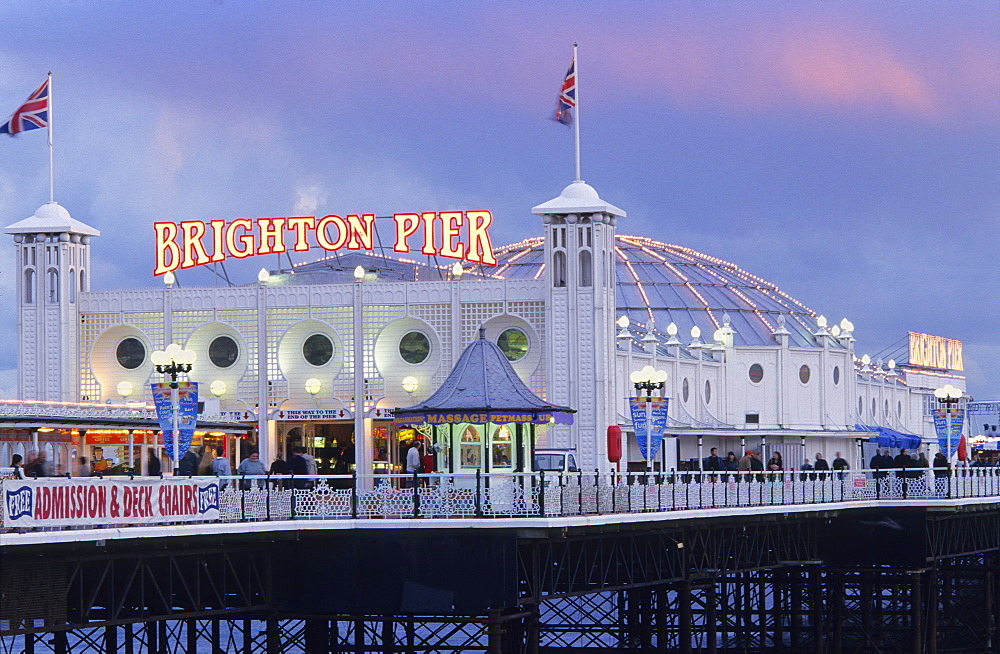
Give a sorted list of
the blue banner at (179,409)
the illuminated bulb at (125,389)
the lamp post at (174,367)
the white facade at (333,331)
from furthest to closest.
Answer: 1. the illuminated bulb at (125,389)
2. the white facade at (333,331)
3. the blue banner at (179,409)
4. the lamp post at (174,367)

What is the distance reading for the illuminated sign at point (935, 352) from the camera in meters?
131

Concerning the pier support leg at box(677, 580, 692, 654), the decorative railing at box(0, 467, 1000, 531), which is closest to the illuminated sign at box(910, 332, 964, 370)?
the decorative railing at box(0, 467, 1000, 531)

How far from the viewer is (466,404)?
3778 cm

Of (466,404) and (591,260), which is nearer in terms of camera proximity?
(466,404)

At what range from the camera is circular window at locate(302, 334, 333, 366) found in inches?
2319

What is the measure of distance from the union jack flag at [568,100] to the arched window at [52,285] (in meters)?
18.5

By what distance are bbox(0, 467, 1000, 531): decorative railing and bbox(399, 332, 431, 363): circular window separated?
13.7 meters

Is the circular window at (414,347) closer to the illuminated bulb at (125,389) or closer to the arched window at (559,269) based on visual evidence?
the arched window at (559,269)

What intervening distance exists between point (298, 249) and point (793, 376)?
105 ft

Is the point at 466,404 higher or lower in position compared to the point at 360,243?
lower

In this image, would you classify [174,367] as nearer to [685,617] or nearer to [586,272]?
[685,617]

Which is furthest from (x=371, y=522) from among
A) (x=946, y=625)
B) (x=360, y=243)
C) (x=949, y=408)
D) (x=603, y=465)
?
(x=946, y=625)

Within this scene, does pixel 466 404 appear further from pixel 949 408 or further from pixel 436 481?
pixel 949 408

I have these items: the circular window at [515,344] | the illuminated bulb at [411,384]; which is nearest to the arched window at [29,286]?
the illuminated bulb at [411,384]
